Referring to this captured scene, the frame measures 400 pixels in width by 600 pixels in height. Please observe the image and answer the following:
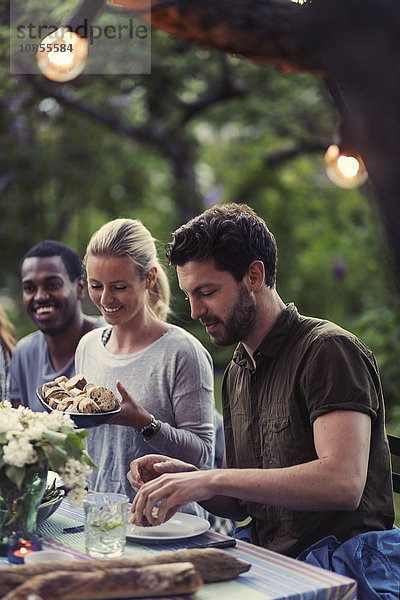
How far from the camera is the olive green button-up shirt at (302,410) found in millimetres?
2449

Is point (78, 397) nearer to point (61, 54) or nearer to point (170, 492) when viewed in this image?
point (170, 492)

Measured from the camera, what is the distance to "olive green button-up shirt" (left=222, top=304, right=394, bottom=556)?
8.04 ft

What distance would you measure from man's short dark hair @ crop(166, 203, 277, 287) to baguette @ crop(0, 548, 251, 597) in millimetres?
896

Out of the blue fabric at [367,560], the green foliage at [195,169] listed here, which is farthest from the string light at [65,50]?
the blue fabric at [367,560]

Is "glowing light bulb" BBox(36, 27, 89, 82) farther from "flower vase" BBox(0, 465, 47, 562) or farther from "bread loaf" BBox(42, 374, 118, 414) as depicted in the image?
"flower vase" BBox(0, 465, 47, 562)

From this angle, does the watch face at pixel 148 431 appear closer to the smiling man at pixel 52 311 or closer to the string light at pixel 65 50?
the smiling man at pixel 52 311

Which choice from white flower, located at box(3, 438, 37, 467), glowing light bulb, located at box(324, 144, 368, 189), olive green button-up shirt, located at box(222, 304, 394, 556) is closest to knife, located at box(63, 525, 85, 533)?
white flower, located at box(3, 438, 37, 467)

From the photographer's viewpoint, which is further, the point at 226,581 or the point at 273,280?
the point at 273,280

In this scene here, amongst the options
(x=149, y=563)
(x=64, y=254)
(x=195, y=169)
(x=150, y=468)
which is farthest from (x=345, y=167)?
(x=195, y=169)

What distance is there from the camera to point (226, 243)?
104 inches

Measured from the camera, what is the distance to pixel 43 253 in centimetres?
408

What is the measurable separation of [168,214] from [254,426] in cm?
983

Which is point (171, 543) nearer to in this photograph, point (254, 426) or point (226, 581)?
point (226, 581)

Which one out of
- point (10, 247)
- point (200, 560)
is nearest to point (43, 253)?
point (200, 560)
